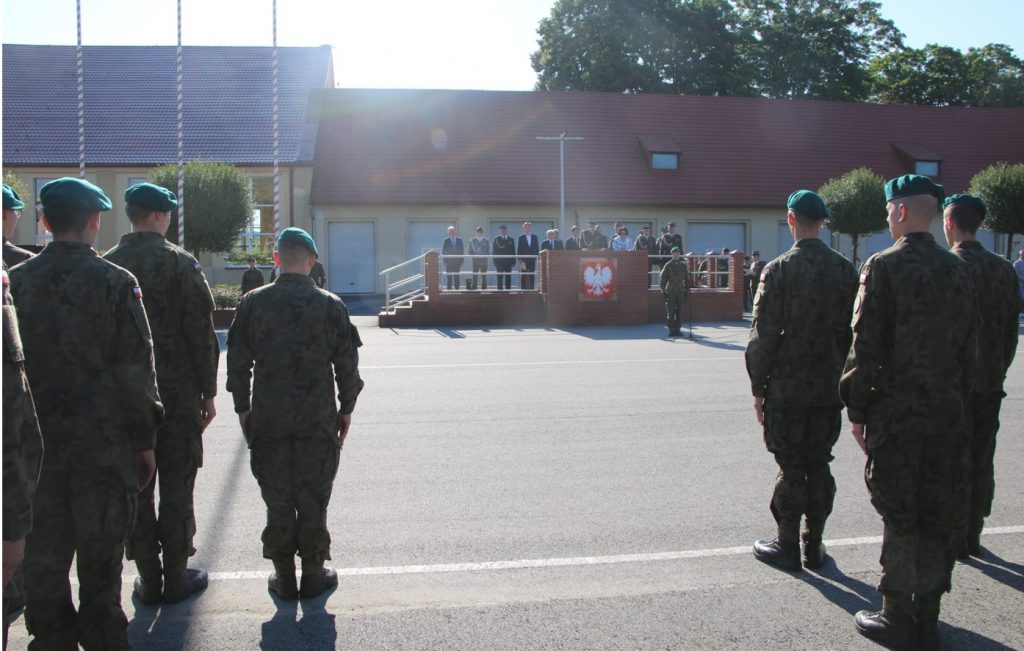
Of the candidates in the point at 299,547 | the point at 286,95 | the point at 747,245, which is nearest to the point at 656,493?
the point at 299,547

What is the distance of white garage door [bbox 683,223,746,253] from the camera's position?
36.0m

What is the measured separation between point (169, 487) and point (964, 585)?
Answer: 13.1 ft

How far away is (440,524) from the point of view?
5.79 metres

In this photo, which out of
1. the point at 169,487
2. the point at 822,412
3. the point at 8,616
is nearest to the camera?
the point at 8,616

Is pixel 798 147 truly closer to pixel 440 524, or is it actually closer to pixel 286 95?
pixel 286 95

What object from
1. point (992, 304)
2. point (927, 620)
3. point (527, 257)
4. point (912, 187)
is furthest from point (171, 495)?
point (527, 257)

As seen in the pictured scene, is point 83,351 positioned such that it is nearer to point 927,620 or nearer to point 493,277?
point 927,620

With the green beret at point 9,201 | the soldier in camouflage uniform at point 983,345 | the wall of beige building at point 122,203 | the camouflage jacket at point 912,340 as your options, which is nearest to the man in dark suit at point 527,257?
the wall of beige building at point 122,203

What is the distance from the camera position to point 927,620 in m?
4.00

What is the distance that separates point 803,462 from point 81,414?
3.49 metres

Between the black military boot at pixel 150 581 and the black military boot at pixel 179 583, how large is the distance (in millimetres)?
32

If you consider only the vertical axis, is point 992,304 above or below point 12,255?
below

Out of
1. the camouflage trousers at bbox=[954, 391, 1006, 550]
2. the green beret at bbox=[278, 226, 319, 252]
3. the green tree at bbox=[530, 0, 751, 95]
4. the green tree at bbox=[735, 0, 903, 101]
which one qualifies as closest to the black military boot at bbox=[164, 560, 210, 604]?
the green beret at bbox=[278, 226, 319, 252]

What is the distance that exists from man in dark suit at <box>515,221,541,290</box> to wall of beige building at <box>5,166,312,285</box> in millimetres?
13334
